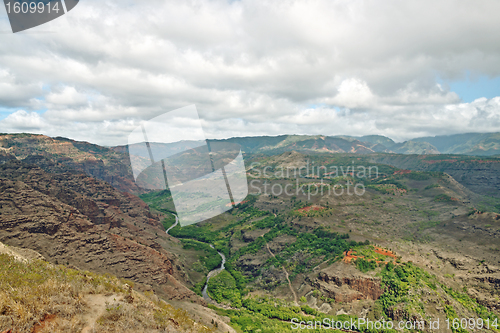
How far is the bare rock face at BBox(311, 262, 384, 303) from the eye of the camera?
47094 millimetres

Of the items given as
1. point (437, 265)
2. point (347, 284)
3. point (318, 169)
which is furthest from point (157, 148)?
point (318, 169)

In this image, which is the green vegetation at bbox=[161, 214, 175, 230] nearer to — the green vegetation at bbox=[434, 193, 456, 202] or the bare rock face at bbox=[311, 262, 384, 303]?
the bare rock face at bbox=[311, 262, 384, 303]

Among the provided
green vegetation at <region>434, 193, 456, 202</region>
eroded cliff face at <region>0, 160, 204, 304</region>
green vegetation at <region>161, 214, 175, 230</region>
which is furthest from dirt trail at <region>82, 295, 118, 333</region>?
green vegetation at <region>434, 193, 456, 202</region>

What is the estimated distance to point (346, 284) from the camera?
163 feet

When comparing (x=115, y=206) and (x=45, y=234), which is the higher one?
(x=45, y=234)

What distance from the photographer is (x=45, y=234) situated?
126 ft

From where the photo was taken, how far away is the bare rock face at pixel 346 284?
47.1m

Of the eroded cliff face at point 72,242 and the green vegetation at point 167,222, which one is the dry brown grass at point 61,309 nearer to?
the eroded cliff face at point 72,242

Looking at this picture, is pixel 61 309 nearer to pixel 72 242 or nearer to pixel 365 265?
pixel 72 242

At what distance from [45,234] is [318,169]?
557 ft

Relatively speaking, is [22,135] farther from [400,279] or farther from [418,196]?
[418,196]

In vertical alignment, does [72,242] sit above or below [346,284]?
above

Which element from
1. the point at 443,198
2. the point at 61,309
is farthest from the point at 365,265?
the point at 443,198

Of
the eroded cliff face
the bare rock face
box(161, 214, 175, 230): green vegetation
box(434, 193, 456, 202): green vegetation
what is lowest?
box(161, 214, 175, 230): green vegetation
